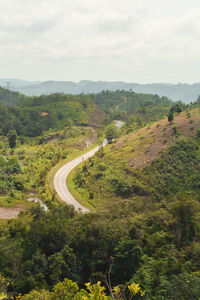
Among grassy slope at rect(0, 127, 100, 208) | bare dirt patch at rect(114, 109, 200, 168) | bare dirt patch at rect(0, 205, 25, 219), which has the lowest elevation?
bare dirt patch at rect(0, 205, 25, 219)

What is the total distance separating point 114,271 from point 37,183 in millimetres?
46610

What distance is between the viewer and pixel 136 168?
64750mm

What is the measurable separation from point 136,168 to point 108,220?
3303cm

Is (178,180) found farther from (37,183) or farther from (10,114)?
(10,114)

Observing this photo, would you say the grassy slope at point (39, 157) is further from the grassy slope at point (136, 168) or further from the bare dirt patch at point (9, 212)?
the grassy slope at point (136, 168)

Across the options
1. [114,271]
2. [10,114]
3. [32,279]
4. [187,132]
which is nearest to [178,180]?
[187,132]

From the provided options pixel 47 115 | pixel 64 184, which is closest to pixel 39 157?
pixel 64 184

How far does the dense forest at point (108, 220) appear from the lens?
21.9m

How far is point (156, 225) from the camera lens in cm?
3155

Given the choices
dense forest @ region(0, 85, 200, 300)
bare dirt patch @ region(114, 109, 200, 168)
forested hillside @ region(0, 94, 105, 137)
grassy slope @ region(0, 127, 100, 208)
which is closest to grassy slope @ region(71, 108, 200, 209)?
bare dirt patch @ region(114, 109, 200, 168)

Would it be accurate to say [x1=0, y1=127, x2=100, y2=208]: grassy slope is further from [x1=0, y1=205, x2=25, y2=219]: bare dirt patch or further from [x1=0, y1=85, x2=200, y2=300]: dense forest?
[x1=0, y1=205, x2=25, y2=219]: bare dirt patch

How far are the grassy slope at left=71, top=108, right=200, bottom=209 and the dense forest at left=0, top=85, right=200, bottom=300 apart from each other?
0.91 ft

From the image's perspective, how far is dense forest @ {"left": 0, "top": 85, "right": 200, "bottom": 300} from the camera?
864 inches

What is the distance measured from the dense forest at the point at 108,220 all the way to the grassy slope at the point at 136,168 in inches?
10.9
